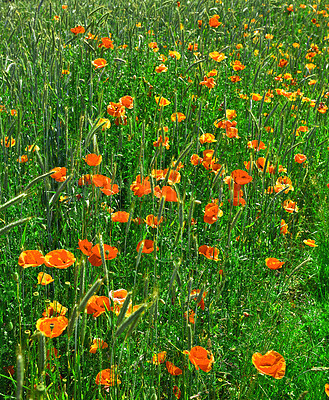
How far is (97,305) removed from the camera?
1.11m

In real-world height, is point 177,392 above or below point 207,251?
below

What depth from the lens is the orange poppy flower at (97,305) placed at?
42.5 inches

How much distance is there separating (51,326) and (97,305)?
5.7 inches

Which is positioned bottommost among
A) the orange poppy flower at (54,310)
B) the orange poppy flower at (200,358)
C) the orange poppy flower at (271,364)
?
the orange poppy flower at (271,364)

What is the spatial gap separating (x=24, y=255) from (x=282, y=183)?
47.7 inches

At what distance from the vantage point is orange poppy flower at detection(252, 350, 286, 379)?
112 centimetres

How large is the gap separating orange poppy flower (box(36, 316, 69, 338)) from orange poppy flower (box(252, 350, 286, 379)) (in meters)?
0.53

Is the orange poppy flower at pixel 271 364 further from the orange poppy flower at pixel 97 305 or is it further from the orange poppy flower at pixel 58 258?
the orange poppy flower at pixel 58 258

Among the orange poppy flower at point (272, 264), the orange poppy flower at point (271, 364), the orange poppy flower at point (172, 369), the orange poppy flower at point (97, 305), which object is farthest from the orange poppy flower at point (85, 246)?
the orange poppy flower at point (272, 264)

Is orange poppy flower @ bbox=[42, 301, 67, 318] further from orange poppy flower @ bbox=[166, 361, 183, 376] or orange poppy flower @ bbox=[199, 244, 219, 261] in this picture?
orange poppy flower @ bbox=[199, 244, 219, 261]

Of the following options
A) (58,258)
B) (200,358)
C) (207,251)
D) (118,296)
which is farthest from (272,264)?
(58,258)

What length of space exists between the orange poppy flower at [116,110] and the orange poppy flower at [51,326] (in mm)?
1166

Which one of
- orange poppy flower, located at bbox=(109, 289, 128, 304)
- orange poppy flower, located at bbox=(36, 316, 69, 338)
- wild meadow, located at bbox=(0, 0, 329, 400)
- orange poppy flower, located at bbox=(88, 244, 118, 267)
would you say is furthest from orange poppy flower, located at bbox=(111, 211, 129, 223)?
orange poppy flower, located at bbox=(36, 316, 69, 338)

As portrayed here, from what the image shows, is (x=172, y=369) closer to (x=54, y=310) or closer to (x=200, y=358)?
(x=200, y=358)
